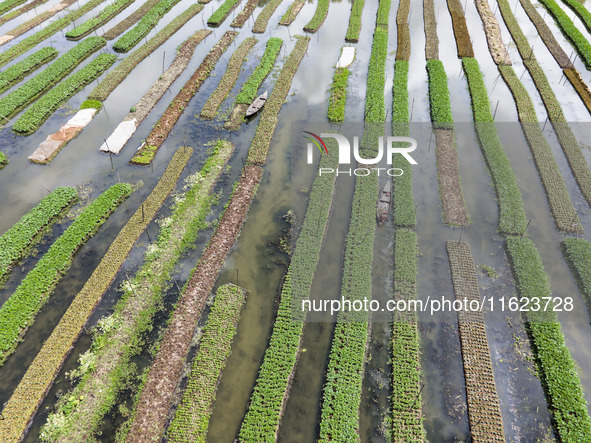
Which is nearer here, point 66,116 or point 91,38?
point 66,116

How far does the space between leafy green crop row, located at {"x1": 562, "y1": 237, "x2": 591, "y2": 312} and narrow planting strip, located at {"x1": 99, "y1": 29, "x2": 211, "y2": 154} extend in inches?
1141

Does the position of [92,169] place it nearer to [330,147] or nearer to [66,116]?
[66,116]

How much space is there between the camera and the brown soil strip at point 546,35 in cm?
3662

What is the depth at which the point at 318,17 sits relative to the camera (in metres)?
45.0

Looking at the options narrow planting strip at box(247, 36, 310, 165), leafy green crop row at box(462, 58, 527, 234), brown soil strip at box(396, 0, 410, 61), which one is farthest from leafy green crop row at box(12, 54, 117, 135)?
leafy green crop row at box(462, 58, 527, 234)

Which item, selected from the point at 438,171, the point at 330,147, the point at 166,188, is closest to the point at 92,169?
the point at 166,188

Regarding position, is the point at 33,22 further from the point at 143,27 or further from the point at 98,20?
the point at 143,27

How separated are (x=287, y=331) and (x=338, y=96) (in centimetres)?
2177

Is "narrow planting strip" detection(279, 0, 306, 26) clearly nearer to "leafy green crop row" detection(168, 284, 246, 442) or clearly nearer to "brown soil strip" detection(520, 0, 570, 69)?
"brown soil strip" detection(520, 0, 570, 69)

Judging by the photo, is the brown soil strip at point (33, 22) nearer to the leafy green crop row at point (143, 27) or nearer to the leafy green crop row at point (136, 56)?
the leafy green crop row at point (143, 27)

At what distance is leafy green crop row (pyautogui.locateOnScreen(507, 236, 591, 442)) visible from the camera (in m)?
15.4

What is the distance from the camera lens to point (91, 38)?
39.5 metres

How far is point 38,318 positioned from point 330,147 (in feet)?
67.2

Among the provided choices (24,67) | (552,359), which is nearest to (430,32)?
(552,359)
